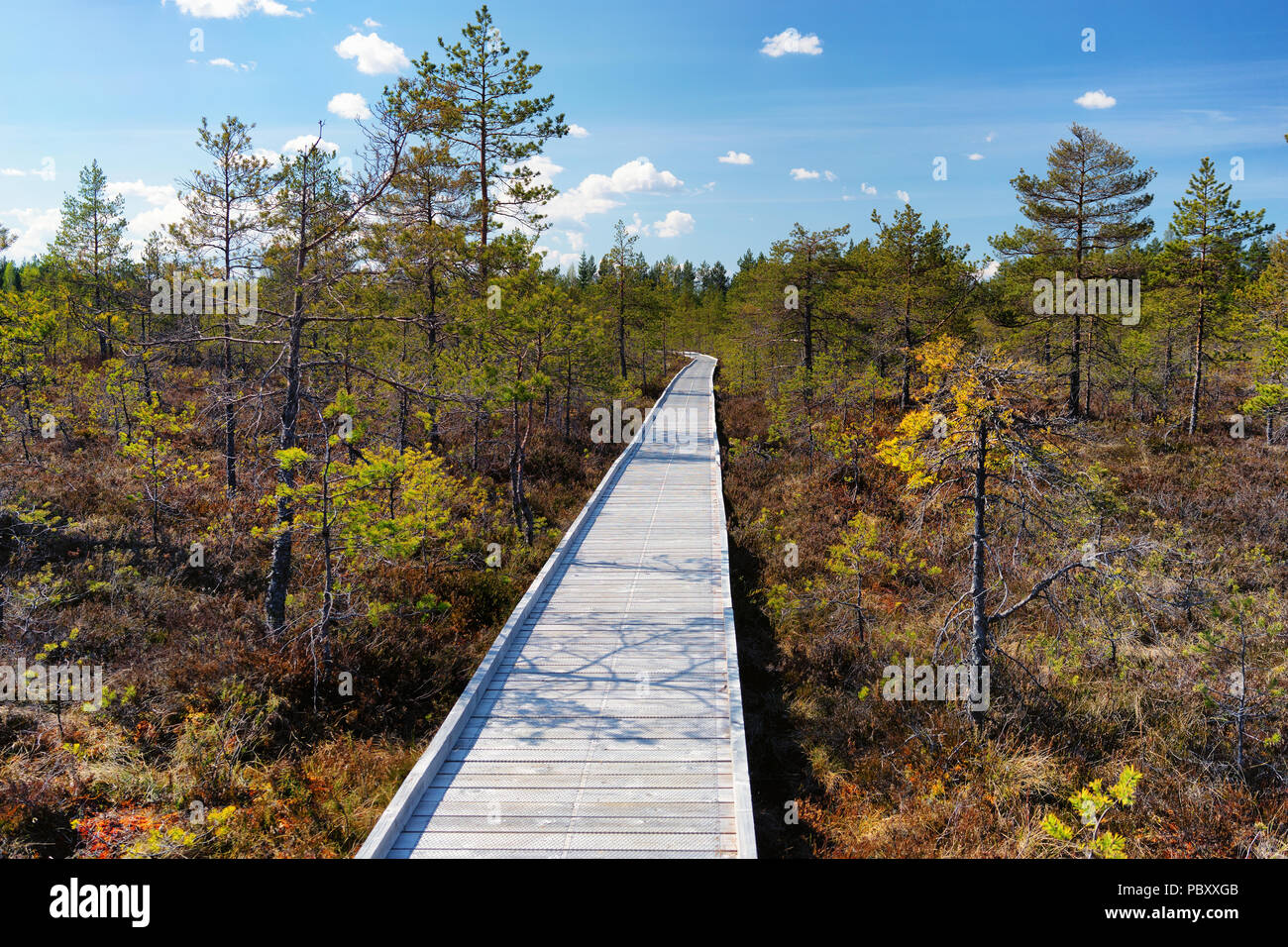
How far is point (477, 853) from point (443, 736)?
1.42 meters

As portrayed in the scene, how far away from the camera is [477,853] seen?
466 centimetres

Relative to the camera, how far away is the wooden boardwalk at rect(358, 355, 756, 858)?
482 cm

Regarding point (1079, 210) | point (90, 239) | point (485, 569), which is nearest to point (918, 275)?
point (1079, 210)

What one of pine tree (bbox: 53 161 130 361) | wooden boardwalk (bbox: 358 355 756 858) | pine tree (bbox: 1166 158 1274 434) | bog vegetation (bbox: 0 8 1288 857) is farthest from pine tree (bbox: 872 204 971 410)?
pine tree (bbox: 53 161 130 361)

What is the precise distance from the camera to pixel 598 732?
6.14 metres

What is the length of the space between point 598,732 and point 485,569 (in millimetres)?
5405

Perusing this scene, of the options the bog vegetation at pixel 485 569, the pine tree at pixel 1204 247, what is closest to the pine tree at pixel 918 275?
the bog vegetation at pixel 485 569

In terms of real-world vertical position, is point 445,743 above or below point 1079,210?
below

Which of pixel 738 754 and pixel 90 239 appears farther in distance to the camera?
pixel 90 239

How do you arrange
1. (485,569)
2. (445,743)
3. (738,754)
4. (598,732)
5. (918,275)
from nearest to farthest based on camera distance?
(738,754) → (445,743) → (598,732) → (485,569) → (918,275)

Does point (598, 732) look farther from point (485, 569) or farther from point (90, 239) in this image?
point (90, 239)

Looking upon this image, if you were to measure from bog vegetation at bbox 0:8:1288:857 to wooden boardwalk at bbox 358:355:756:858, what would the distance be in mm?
844
